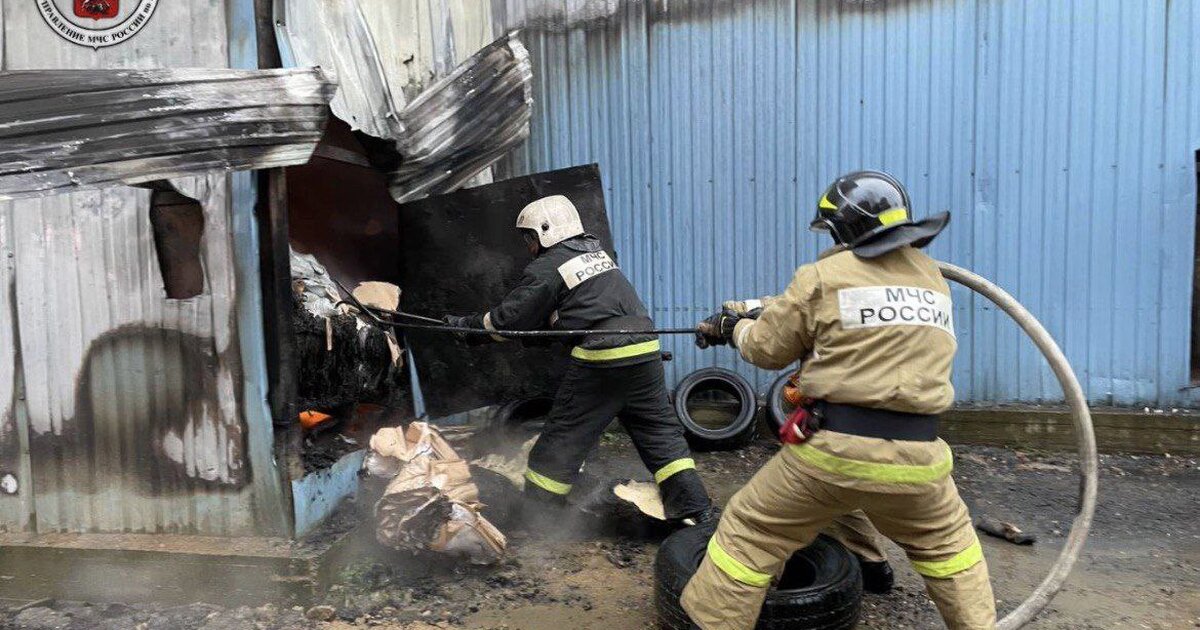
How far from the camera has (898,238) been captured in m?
2.87

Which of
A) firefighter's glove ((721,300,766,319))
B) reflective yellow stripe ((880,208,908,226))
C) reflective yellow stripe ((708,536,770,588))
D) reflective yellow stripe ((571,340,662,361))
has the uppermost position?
reflective yellow stripe ((880,208,908,226))

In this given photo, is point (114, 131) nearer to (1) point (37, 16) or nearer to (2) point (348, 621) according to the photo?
(1) point (37, 16)

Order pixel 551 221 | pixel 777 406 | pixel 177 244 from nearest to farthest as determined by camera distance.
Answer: pixel 177 244
pixel 551 221
pixel 777 406

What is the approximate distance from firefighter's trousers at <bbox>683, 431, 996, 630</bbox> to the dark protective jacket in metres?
1.45

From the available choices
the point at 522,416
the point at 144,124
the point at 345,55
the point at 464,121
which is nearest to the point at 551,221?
the point at 464,121

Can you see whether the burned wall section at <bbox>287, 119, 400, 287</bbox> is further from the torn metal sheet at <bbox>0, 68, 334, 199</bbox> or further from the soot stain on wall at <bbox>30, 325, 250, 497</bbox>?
the torn metal sheet at <bbox>0, 68, 334, 199</bbox>

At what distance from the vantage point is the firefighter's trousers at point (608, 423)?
14.3 ft

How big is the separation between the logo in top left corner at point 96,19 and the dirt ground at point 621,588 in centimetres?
286

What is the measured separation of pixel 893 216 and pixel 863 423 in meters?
0.79

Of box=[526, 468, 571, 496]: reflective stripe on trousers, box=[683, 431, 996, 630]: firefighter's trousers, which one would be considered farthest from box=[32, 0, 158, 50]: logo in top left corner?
box=[683, 431, 996, 630]: firefighter's trousers

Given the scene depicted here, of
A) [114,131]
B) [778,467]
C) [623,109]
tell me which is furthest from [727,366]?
[114,131]

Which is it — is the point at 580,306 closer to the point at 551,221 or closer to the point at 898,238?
the point at 551,221

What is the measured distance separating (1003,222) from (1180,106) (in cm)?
141

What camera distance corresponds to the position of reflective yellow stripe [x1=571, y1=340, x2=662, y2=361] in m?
4.29
